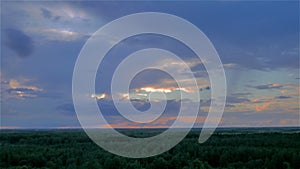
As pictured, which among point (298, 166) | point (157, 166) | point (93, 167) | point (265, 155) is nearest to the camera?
point (93, 167)

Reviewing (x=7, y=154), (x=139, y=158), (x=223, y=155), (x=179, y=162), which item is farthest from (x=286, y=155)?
(x=7, y=154)

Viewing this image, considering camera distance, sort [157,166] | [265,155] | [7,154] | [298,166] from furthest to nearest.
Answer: [7,154] → [265,155] → [157,166] → [298,166]

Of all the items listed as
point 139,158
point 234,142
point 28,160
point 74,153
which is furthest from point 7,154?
point 234,142

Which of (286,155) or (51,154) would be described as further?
(51,154)

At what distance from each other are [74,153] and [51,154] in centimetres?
279

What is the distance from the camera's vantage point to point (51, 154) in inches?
1815

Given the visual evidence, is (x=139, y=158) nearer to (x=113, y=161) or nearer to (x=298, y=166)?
(x=113, y=161)

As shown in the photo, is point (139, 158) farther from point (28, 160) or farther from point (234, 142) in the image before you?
point (234, 142)

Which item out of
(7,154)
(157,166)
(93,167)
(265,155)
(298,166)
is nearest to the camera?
(93,167)

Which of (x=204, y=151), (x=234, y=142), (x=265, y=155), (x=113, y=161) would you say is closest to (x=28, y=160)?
(x=113, y=161)

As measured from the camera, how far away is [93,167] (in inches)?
1241

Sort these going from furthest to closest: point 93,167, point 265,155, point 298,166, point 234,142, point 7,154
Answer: point 234,142, point 7,154, point 265,155, point 298,166, point 93,167

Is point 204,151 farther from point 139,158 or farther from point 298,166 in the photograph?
point 298,166

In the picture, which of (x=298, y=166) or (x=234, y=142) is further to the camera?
(x=234, y=142)
